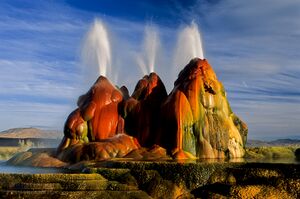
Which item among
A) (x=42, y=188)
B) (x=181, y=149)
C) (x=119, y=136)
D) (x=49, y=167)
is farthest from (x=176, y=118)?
(x=42, y=188)

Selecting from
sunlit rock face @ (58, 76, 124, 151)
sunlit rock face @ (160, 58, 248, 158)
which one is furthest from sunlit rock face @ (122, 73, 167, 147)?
sunlit rock face @ (160, 58, 248, 158)

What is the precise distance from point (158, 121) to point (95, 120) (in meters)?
5.94

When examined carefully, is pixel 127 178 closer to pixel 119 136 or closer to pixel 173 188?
pixel 173 188

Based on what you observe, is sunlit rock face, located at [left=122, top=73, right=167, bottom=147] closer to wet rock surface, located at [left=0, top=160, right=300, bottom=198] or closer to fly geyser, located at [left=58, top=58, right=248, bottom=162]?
fly geyser, located at [left=58, top=58, right=248, bottom=162]

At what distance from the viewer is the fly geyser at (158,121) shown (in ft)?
130

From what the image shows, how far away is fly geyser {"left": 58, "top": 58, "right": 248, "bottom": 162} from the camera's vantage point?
3972cm

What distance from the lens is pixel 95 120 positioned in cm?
4234

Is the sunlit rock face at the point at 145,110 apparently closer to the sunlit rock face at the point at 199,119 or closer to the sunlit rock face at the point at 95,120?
the sunlit rock face at the point at 95,120

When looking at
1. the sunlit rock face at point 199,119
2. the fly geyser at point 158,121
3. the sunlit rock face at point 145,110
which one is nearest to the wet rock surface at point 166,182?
the fly geyser at point 158,121

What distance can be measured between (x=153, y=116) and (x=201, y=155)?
599 cm

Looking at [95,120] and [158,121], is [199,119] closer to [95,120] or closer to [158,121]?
[158,121]

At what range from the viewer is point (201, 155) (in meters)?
40.8

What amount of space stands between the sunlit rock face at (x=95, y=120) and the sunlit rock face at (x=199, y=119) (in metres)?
4.94

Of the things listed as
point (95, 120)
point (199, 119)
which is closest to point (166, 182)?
point (199, 119)
